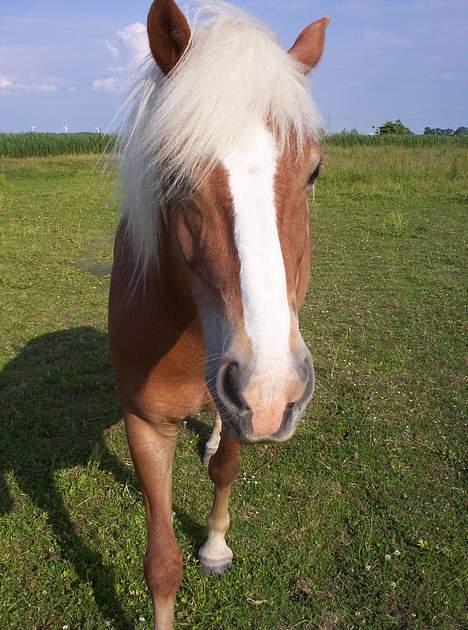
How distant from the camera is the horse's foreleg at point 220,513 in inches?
119

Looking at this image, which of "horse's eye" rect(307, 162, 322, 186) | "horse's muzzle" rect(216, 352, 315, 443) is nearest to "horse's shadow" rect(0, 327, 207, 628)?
"horse's muzzle" rect(216, 352, 315, 443)

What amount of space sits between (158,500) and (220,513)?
76 centimetres

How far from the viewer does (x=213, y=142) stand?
5.16 ft

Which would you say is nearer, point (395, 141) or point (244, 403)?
point (244, 403)

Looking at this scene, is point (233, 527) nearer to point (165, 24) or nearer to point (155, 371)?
point (155, 371)

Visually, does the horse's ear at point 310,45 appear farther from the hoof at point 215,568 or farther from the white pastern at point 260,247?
the hoof at point 215,568

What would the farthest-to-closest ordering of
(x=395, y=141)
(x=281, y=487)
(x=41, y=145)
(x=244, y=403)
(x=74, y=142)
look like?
(x=74, y=142) → (x=41, y=145) → (x=395, y=141) → (x=281, y=487) → (x=244, y=403)

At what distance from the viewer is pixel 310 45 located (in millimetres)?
2168

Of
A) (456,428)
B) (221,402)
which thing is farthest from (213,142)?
(456,428)

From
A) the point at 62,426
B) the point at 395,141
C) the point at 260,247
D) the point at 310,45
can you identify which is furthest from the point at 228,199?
the point at 395,141

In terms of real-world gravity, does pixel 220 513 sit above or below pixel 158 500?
below

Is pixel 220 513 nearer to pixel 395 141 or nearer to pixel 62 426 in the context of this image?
A: pixel 62 426

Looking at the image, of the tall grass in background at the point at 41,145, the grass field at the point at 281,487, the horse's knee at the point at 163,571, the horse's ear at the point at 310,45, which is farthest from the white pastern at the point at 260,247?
the tall grass in background at the point at 41,145

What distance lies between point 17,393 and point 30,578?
7.02 ft
